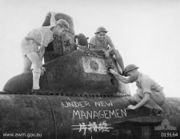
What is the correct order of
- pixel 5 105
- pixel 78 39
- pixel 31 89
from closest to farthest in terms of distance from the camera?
pixel 5 105
pixel 31 89
pixel 78 39

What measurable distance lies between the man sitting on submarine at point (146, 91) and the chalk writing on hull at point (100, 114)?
1.57ft

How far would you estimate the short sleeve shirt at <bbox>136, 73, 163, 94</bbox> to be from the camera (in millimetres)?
13734

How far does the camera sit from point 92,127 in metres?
12.3

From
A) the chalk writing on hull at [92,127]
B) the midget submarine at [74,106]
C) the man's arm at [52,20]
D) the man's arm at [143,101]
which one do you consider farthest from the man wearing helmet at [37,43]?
the man's arm at [143,101]

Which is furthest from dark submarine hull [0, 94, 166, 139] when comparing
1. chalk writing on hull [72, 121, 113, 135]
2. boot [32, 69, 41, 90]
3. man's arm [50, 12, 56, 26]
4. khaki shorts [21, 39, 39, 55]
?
man's arm [50, 12, 56, 26]

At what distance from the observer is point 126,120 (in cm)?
1305

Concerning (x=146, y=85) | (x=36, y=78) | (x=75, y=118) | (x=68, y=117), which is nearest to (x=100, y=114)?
(x=75, y=118)

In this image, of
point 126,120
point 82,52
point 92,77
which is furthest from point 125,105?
point 82,52

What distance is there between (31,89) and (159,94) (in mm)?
4160

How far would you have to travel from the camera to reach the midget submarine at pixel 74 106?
11289mm

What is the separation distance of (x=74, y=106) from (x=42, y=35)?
3300 mm

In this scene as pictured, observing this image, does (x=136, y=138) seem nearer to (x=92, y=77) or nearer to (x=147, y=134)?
(x=147, y=134)

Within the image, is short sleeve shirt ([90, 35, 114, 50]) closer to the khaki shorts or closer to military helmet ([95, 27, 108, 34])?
military helmet ([95, 27, 108, 34])

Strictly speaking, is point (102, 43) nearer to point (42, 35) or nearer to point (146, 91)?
point (42, 35)
